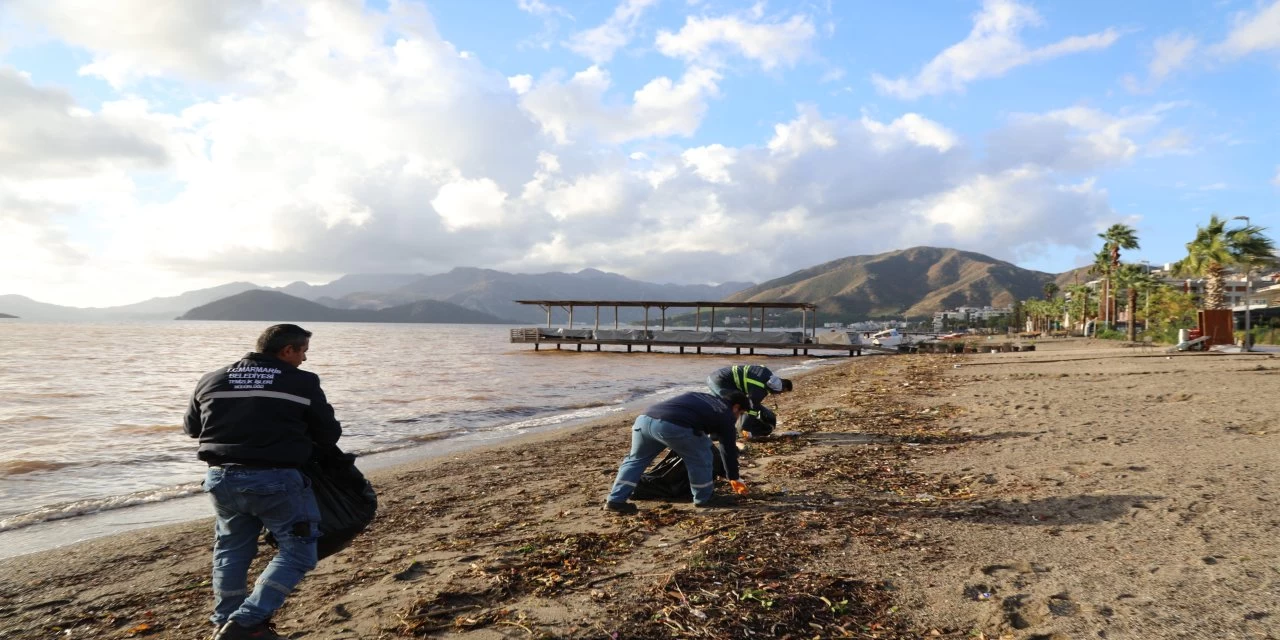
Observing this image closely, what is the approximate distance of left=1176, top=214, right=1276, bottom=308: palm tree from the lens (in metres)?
30.9

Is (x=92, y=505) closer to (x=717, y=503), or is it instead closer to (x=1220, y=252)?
(x=717, y=503)

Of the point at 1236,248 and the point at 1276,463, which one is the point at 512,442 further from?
the point at 1236,248

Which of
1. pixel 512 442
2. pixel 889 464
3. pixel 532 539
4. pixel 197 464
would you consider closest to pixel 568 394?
pixel 512 442

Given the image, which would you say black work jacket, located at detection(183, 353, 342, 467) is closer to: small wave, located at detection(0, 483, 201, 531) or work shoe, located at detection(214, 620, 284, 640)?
work shoe, located at detection(214, 620, 284, 640)

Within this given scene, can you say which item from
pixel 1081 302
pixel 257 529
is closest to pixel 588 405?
pixel 257 529

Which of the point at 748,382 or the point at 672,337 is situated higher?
the point at 748,382

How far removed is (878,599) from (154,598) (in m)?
5.21

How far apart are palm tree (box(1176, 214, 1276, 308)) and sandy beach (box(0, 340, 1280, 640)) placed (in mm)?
30603

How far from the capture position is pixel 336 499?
12.5ft

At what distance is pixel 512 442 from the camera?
43.7ft

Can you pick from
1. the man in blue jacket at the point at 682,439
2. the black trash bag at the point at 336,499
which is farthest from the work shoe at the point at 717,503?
the black trash bag at the point at 336,499

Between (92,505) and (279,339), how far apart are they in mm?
7485

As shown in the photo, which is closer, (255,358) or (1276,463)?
(255,358)

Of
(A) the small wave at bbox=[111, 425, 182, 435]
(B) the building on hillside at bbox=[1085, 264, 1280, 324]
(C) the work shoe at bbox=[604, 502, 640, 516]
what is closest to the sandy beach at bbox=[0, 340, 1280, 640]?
(C) the work shoe at bbox=[604, 502, 640, 516]
